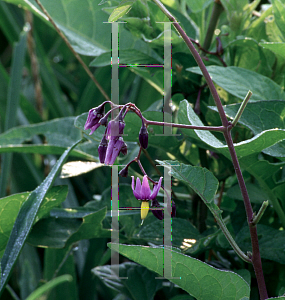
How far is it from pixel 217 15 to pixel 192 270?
43 centimetres

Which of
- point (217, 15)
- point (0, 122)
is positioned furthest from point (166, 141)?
point (0, 122)

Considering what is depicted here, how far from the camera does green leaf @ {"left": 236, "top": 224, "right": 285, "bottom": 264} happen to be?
0.48 meters

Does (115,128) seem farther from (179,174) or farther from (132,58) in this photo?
(132,58)

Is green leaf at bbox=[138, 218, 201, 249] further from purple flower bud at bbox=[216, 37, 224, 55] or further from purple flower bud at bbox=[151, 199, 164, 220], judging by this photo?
purple flower bud at bbox=[216, 37, 224, 55]

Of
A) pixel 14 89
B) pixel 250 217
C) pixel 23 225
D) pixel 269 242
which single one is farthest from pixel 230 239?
pixel 14 89

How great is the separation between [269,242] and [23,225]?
0.32 metres

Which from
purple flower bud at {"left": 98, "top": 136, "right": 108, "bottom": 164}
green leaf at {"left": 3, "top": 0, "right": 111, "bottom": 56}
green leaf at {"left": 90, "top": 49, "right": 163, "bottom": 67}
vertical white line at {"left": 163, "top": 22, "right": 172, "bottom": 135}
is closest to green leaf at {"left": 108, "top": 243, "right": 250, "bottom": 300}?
purple flower bud at {"left": 98, "top": 136, "right": 108, "bottom": 164}

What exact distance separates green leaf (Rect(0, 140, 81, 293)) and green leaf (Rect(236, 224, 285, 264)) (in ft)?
0.87

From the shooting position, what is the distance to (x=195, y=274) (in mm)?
367

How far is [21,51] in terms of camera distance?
0.89 meters

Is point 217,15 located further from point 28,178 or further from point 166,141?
point 28,178

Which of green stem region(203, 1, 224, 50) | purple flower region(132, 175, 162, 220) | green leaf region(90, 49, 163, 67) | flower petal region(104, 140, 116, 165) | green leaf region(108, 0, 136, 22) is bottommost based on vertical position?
purple flower region(132, 175, 162, 220)

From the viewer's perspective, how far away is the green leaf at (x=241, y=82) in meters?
0.51

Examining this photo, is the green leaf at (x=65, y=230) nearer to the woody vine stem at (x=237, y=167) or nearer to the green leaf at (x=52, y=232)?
the green leaf at (x=52, y=232)
